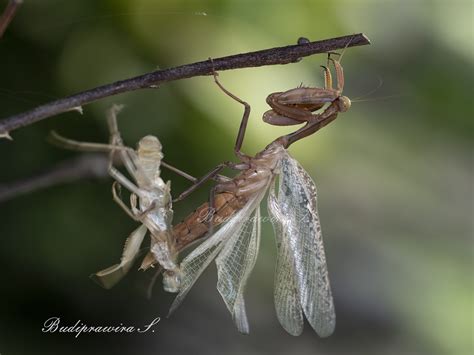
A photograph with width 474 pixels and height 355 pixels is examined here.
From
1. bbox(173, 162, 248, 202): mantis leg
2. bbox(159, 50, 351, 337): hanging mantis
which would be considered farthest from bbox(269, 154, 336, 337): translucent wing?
bbox(173, 162, 248, 202): mantis leg

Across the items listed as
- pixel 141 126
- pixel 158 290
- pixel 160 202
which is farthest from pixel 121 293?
pixel 160 202

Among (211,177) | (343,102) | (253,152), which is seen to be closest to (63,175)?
(211,177)

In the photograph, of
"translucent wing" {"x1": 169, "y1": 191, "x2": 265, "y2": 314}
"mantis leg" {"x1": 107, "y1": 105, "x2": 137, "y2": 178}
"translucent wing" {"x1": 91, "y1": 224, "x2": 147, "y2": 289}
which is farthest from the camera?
"translucent wing" {"x1": 169, "y1": 191, "x2": 265, "y2": 314}

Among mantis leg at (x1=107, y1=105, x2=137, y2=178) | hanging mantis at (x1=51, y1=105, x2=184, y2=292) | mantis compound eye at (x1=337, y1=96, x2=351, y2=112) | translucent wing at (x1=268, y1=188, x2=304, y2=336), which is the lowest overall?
translucent wing at (x1=268, y1=188, x2=304, y2=336)

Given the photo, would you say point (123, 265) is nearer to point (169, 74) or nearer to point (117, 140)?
point (117, 140)

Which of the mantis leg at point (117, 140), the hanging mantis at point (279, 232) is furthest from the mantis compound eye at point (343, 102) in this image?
the mantis leg at point (117, 140)

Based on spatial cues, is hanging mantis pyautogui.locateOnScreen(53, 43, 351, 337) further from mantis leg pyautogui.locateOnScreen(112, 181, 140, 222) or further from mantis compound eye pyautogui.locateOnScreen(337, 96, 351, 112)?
mantis leg pyautogui.locateOnScreen(112, 181, 140, 222)
